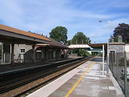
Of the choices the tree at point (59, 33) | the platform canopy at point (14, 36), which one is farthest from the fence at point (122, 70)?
the tree at point (59, 33)

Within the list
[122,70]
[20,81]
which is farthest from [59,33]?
[122,70]

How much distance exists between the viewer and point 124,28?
3952 inches

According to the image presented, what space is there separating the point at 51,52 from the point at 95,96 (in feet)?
A: 160

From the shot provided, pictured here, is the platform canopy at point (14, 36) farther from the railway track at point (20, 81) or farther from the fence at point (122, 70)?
the fence at point (122, 70)

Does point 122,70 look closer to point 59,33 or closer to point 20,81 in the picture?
point 20,81

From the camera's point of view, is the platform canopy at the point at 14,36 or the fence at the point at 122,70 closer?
the fence at the point at 122,70

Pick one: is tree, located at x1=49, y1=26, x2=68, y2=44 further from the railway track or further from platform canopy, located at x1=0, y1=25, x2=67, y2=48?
the railway track

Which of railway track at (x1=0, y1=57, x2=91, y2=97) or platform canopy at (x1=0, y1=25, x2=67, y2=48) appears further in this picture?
platform canopy at (x1=0, y1=25, x2=67, y2=48)

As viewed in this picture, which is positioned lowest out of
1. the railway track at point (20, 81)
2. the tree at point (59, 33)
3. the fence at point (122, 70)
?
the railway track at point (20, 81)

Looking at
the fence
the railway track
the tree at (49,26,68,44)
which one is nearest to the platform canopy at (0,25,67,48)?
the railway track

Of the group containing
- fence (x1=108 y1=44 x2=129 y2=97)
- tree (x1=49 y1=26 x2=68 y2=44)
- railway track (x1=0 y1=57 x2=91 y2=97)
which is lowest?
railway track (x1=0 y1=57 x2=91 y2=97)

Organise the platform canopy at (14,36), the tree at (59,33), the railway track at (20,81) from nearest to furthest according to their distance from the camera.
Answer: the railway track at (20,81)
the platform canopy at (14,36)
the tree at (59,33)

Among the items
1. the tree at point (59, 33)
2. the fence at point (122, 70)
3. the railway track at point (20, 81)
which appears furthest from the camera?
the tree at point (59, 33)

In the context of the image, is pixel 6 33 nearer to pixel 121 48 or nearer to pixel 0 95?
pixel 0 95
